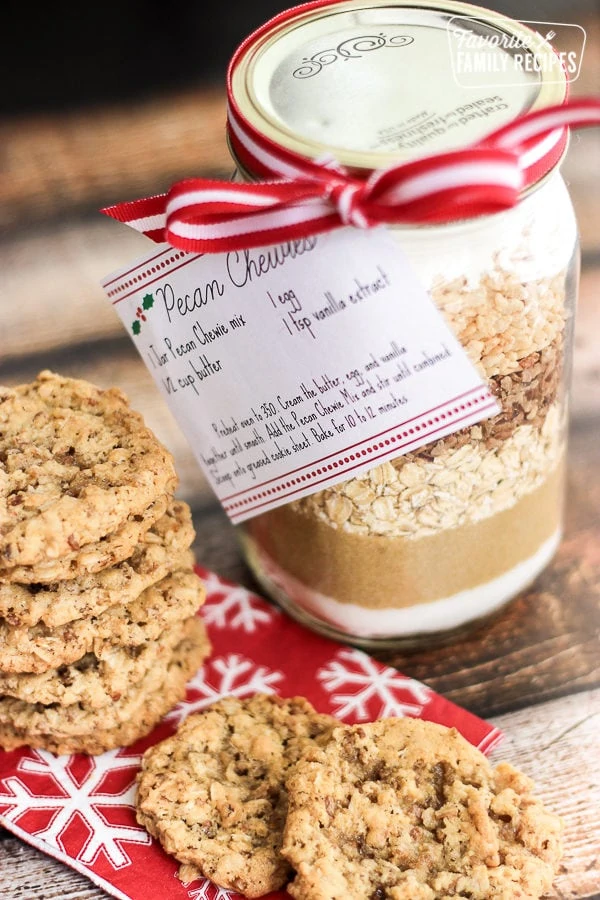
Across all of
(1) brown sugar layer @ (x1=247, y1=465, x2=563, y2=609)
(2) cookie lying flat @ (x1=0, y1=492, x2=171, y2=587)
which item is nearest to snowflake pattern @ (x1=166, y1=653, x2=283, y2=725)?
(1) brown sugar layer @ (x1=247, y1=465, x2=563, y2=609)

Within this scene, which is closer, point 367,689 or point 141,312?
point 141,312

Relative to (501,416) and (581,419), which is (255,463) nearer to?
(501,416)

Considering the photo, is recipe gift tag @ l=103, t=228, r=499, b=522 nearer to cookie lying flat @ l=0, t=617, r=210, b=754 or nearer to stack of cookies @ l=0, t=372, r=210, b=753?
stack of cookies @ l=0, t=372, r=210, b=753

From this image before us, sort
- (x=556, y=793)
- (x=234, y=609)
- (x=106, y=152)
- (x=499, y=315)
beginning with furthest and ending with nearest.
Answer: (x=106, y=152) < (x=234, y=609) < (x=556, y=793) < (x=499, y=315)

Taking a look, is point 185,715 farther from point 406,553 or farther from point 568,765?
point 568,765

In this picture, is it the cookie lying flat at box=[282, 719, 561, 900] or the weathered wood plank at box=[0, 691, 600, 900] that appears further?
the weathered wood plank at box=[0, 691, 600, 900]

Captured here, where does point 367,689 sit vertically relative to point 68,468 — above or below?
below

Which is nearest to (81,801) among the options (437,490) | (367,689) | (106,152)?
(367,689)

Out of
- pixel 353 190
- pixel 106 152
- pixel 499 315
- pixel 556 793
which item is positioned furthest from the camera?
pixel 106 152
